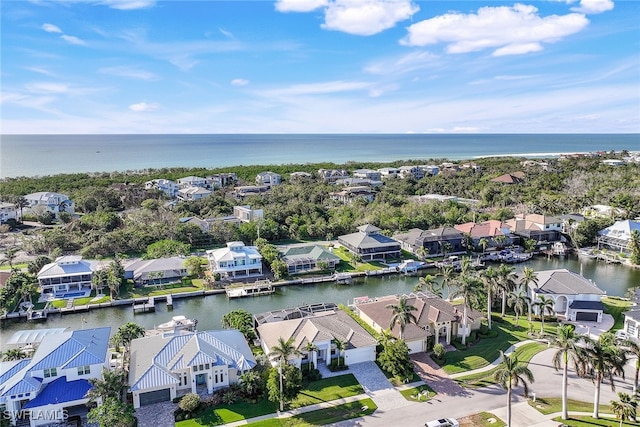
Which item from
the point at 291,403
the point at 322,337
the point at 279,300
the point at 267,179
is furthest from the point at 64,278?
the point at 267,179

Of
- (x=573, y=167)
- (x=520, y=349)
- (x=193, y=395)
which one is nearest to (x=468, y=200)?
(x=573, y=167)

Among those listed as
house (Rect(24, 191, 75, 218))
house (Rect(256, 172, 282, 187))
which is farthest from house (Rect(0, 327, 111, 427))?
house (Rect(256, 172, 282, 187))

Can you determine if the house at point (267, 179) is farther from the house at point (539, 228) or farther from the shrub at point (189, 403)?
the shrub at point (189, 403)

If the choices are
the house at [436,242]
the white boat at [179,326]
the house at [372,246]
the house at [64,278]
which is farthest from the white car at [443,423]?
the house at [64,278]

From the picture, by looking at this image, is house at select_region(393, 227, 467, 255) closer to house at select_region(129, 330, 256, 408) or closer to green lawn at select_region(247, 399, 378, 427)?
green lawn at select_region(247, 399, 378, 427)

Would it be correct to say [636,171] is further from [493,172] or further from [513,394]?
[513,394]

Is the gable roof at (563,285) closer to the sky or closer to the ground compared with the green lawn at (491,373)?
closer to the sky
